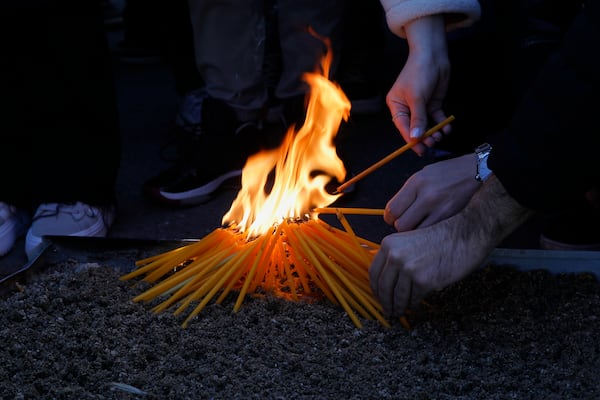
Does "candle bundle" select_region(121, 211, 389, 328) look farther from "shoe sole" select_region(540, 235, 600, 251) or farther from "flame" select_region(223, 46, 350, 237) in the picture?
"shoe sole" select_region(540, 235, 600, 251)

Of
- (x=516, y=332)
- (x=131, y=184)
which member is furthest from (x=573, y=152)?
(x=131, y=184)

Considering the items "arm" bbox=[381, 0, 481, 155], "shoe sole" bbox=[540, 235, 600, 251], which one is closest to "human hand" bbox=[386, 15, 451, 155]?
"arm" bbox=[381, 0, 481, 155]

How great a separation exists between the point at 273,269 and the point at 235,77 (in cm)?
136

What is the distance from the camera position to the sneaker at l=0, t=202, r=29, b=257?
2.40 m

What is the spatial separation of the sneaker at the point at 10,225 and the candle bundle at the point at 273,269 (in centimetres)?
90

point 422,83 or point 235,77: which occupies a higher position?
point 422,83

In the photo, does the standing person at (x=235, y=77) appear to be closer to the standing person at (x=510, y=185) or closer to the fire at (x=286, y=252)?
the fire at (x=286, y=252)

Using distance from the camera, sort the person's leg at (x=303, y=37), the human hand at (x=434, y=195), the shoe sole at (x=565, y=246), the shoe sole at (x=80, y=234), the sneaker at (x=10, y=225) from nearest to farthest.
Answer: the human hand at (x=434, y=195) < the shoe sole at (x=565, y=246) < the shoe sole at (x=80, y=234) < the sneaker at (x=10, y=225) < the person's leg at (x=303, y=37)

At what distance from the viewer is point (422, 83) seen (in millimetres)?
1711

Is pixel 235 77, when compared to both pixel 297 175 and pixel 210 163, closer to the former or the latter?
pixel 210 163

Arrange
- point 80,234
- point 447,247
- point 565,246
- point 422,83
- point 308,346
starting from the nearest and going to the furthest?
point 447,247, point 308,346, point 422,83, point 565,246, point 80,234

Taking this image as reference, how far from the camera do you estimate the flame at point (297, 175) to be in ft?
5.68

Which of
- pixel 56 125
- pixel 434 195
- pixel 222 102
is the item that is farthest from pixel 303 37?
pixel 434 195

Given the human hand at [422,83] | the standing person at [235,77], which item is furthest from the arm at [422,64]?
the standing person at [235,77]
